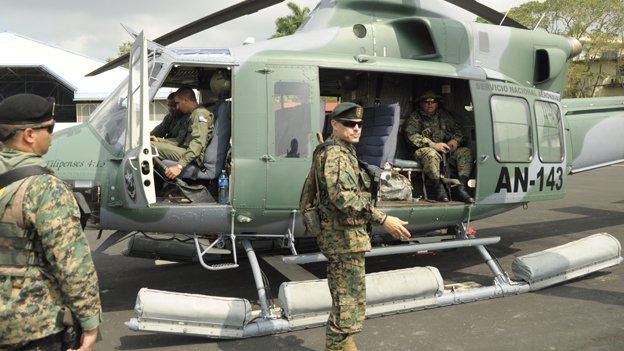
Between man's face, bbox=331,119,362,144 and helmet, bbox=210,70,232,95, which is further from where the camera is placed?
helmet, bbox=210,70,232,95

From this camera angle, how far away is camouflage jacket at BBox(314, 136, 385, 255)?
3314 millimetres

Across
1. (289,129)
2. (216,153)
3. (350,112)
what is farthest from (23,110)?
(289,129)

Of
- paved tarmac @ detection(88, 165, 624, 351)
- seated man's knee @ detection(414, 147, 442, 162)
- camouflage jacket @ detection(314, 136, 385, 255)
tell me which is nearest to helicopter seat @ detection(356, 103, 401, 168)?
seated man's knee @ detection(414, 147, 442, 162)

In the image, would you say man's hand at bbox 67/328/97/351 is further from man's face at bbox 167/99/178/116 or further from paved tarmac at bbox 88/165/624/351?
man's face at bbox 167/99/178/116

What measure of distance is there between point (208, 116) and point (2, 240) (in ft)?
9.91

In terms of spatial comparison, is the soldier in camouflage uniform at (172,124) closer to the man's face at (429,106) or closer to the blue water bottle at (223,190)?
the blue water bottle at (223,190)

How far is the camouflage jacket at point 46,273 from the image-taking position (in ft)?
6.41

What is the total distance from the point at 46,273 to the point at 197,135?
2827 millimetres

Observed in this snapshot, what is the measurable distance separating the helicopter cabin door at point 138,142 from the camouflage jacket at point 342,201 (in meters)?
1.49

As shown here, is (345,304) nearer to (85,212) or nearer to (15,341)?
(85,212)

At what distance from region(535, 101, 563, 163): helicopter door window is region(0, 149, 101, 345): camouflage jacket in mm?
5576

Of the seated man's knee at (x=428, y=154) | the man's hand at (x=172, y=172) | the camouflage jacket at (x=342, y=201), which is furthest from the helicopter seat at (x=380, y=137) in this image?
the man's hand at (x=172, y=172)

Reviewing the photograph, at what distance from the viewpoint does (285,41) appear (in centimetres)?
543

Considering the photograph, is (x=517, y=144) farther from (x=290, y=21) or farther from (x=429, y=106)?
(x=290, y=21)
